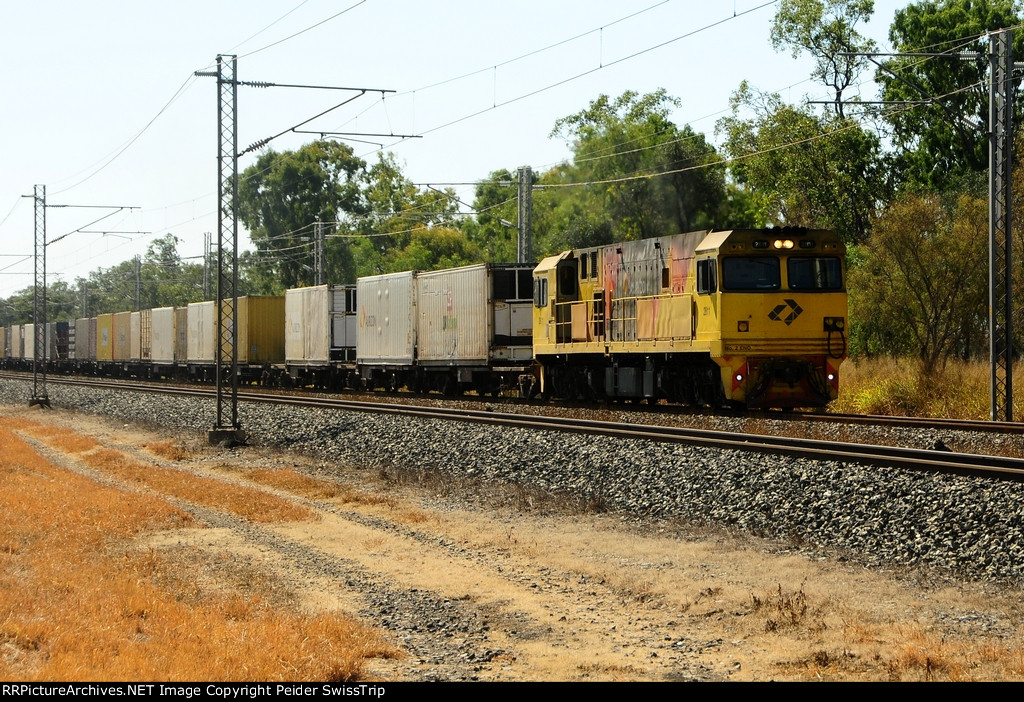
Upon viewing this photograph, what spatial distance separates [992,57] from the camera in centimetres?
2162

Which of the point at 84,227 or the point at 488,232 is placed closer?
the point at 84,227

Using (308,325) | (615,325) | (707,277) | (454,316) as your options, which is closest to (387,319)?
(454,316)

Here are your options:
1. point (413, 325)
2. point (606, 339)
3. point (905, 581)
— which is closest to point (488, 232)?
point (413, 325)

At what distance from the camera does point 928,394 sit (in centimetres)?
2509

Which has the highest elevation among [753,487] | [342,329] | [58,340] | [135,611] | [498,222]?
[498,222]

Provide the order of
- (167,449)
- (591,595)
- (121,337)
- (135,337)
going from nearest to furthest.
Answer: (591,595)
(167,449)
(135,337)
(121,337)

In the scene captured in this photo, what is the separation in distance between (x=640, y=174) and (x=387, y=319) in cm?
3523

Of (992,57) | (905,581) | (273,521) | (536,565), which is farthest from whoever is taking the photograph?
(992,57)

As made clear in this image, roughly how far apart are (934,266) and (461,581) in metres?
26.3

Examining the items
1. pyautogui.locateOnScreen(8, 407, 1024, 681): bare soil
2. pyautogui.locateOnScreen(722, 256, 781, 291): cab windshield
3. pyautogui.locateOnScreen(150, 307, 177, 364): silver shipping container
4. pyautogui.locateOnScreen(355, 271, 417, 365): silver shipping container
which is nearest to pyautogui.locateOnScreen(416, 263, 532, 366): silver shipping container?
pyautogui.locateOnScreen(355, 271, 417, 365): silver shipping container

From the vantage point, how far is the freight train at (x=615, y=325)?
2175 centimetres

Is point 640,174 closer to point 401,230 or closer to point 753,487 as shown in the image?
point 401,230

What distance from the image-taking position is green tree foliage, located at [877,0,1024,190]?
54.3 m
